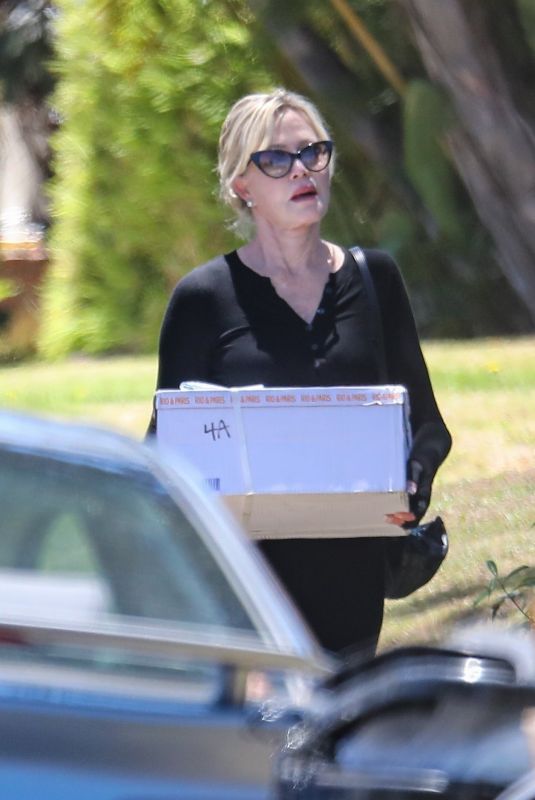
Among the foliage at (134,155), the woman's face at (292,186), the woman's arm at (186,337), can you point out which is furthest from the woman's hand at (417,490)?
the foliage at (134,155)

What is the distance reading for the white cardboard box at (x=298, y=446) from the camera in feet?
10.5

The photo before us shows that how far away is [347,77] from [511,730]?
12668 mm

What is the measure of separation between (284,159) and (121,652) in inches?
64.5

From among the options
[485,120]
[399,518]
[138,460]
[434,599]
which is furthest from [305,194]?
[485,120]

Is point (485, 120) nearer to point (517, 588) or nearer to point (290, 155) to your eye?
point (517, 588)

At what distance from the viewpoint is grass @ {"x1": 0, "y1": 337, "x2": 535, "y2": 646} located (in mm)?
6211

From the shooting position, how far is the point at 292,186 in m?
3.44

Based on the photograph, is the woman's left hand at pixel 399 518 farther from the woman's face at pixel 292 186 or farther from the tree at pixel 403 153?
the tree at pixel 403 153

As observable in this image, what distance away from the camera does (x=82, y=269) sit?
17609 mm

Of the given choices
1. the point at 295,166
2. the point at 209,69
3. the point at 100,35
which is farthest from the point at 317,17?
the point at 295,166

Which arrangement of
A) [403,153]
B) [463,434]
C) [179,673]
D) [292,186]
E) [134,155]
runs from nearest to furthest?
[179,673] → [292,186] → [463,434] → [403,153] → [134,155]

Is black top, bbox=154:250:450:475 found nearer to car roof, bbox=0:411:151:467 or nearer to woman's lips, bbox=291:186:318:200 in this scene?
woman's lips, bbox=291:186:318:200

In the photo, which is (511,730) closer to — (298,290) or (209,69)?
(298,290)

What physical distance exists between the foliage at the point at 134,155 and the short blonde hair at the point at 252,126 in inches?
487
